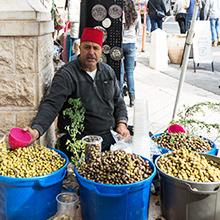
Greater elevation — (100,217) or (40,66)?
(40,66)

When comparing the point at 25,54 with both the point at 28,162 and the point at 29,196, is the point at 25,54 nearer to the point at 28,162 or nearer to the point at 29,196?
the point at 28,162

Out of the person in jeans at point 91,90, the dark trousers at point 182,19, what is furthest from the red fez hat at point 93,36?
the dark trousers at point 182,19

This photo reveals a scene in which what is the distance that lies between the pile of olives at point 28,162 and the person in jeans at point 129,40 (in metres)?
3.52

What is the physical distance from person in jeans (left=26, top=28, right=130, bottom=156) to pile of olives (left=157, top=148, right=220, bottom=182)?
70cm

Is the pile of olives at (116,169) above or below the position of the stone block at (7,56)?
below

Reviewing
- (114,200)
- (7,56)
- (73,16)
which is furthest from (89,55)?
(73,16)

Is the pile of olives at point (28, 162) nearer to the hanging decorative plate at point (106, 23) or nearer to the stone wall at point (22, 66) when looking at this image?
the stone wall at point (22, 66)

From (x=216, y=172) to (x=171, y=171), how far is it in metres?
0.27

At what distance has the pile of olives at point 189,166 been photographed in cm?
227

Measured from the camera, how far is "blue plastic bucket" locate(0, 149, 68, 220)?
2.18 meters

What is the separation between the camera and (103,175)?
2158mm

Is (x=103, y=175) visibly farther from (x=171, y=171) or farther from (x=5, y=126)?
(x=5, y=126)

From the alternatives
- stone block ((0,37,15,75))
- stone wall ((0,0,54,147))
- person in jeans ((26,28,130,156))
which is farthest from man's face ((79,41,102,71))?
stone block ((0,37,15,75))

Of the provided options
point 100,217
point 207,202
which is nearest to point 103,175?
point 100,217
